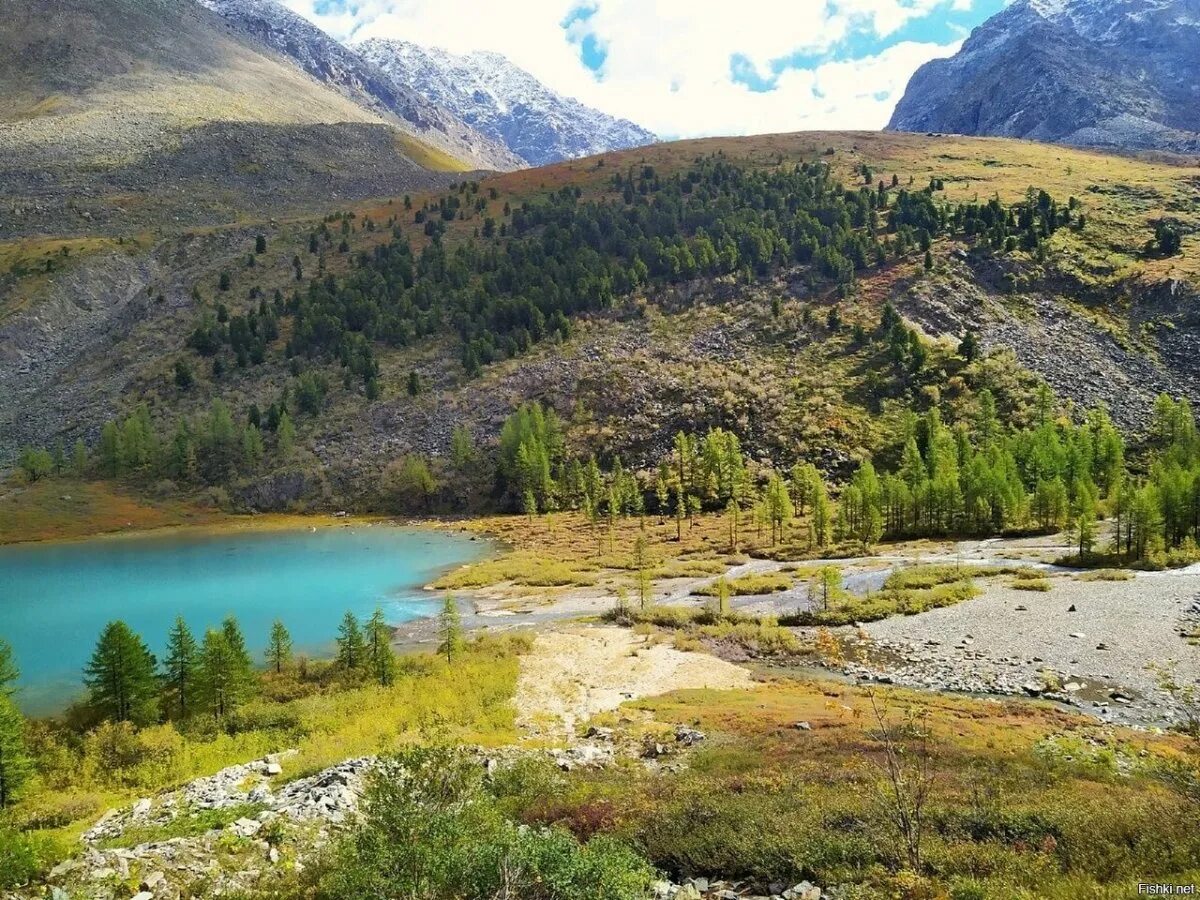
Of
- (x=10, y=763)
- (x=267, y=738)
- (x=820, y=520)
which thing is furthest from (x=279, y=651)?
(x=820, y=520)

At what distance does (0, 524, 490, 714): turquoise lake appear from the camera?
157ft

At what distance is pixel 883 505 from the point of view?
78312 millimetres

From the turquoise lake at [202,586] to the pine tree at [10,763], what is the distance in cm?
→ 1366

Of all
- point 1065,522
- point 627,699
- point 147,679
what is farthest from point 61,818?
point 1065,522

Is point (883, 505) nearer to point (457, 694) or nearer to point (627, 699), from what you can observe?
point (627, 699)

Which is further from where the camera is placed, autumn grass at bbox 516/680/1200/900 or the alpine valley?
the alpine valley

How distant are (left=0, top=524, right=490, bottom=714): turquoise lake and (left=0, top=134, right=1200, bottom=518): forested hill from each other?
70.6ft

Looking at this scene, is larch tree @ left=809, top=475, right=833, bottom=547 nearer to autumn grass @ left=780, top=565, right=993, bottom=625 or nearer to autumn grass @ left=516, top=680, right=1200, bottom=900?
autumn grass @ left=780, top=565, right=993, bottom=625

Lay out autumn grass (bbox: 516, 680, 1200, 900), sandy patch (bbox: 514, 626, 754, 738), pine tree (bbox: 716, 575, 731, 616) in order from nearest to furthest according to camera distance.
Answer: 1. autumn grass (bbox: 516, 680, 1200, 900)
2. sandy patch (bbox: 514, 626, 754, 738)
3. pine tree (bbox: 716, 575, 731, 616)

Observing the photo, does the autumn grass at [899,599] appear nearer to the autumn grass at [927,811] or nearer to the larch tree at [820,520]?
the larch tree at [820,520]

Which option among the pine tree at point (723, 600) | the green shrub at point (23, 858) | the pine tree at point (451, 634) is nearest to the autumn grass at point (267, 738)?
the pine tree at point (451, 634)

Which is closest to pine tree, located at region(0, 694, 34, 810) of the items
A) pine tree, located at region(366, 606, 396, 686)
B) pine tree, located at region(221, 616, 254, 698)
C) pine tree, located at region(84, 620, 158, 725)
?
pine tree, located at region(84, 620, 158, 725)

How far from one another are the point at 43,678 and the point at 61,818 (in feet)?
78.8

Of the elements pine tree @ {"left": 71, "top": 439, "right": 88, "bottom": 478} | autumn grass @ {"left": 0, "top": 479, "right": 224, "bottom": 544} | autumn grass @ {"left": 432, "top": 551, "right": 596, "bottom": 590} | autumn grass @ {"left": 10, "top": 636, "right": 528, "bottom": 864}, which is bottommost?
autumn grass @ {"left": 432, "top": 551, "right": 596, "bottom": 590}
